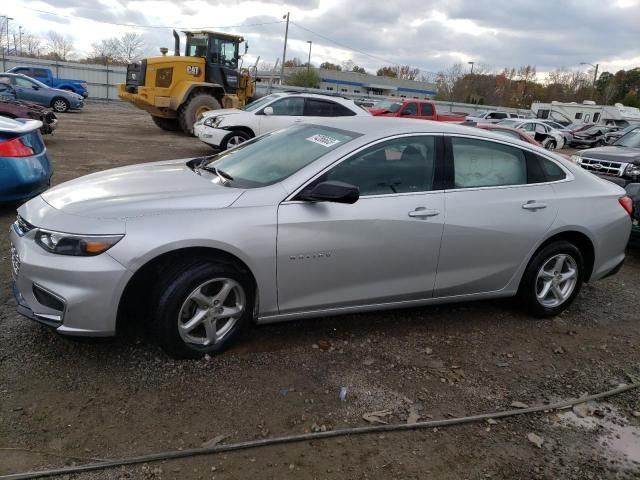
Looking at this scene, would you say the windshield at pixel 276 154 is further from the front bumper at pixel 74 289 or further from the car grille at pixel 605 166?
the car grille at pixel 605 166

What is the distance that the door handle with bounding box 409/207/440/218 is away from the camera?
Answer: 3.66 m

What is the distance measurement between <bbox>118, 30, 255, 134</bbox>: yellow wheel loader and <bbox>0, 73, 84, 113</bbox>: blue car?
615 centimetres

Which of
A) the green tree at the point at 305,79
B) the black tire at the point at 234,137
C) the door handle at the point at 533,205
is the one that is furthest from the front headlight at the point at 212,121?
the green tree at the point at 305,79

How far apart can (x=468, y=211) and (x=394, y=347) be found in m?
1.16

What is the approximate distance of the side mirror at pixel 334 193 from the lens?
3.23m

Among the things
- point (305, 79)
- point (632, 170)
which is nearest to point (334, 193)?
point (632, 170)

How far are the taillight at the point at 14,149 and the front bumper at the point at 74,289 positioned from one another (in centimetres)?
342

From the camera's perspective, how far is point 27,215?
10.8ft

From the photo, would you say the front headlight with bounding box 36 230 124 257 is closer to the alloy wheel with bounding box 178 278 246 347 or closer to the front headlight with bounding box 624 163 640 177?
the alloy wheel with bounding box 178 278 246 347

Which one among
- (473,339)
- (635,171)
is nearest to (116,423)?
(473,339)

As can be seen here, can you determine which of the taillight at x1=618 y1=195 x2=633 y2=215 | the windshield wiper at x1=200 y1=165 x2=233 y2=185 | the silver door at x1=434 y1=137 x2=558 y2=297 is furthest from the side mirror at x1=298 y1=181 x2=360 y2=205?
the taillight at x1=618 y1=195 x2=633 y2=215

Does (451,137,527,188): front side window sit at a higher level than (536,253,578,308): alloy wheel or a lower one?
higher

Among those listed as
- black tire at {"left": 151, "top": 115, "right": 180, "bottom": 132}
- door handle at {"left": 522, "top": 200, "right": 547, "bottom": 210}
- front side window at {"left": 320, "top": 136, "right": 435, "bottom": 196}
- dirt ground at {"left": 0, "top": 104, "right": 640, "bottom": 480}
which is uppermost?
front side window at {"left": 320, "top": 136, "right": 435, "bottom": 196}

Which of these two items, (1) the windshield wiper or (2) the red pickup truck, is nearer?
(1) the windshield wiper
